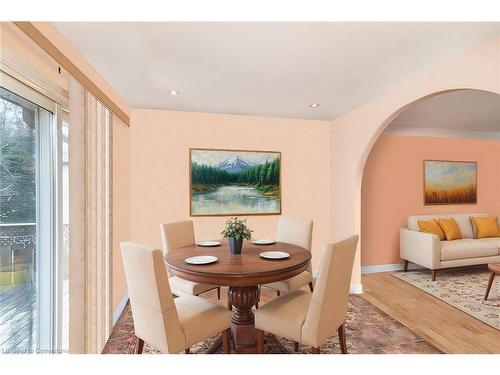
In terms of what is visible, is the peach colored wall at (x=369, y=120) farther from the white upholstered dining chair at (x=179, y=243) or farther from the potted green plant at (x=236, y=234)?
the white upholstered dining chair at (x=179, y=243)

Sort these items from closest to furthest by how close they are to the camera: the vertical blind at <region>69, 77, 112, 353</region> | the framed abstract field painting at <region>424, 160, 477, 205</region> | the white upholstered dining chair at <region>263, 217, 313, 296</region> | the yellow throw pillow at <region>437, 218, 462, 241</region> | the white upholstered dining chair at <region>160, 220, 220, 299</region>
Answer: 1. the vertical blind at <region>69, 77, 112, 353</region>
2. the white upholstered dining chair at <region>160, 220, 220, 299</region>
3. the white upholstered dining chair at <region>263, 217, 313, 296</region>
4. the yellow throw pillow at <region>437, 218, 462, 241</region>
5. the framed abstract field painting at <region>424, 160, 477, 205</region>

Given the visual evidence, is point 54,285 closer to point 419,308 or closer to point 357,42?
point 357,42

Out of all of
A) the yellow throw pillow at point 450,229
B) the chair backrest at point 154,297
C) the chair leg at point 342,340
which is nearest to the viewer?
the chair backrest at point 154,297

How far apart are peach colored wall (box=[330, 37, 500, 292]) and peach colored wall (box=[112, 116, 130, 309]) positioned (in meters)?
2.87

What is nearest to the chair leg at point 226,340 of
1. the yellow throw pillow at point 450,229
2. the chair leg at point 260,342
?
the chair leg at point 260,342

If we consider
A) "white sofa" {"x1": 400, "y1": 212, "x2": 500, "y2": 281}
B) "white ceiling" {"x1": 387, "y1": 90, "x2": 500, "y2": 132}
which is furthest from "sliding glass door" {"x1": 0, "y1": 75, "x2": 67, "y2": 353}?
"white sofa" {"x1": 400, "y1": 212, "x2": 500, "y2": 281}

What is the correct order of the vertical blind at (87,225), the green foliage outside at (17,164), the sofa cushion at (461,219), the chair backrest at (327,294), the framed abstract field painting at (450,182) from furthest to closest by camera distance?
1. the framed abstract field painting at (450,182)
2. the sofa cushion at (461,219)
3. the vertical blind at (87,225)
4. the chair backrest at (327,294)
5. the green foliage outside at (17,164)

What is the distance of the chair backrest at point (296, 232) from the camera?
2.82m

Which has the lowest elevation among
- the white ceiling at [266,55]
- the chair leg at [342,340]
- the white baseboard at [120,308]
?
the white baseboard at [120,308]

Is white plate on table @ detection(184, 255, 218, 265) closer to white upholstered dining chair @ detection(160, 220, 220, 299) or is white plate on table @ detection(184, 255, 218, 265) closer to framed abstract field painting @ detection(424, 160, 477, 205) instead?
white upholstered dining chair @ detection(160, 220, 220, 299)

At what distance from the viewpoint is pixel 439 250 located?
3.77 meters

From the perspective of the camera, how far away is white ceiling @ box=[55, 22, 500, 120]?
1.70m

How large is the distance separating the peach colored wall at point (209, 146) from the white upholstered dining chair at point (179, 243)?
708 mm
